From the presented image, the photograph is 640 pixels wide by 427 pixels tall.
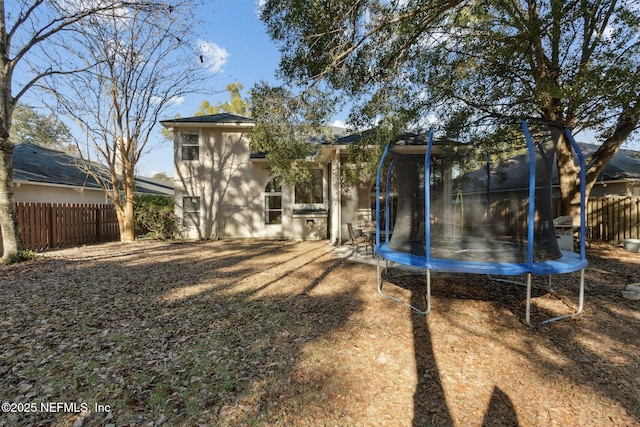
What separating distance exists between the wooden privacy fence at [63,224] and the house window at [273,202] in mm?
6681

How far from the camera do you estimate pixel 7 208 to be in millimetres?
7367

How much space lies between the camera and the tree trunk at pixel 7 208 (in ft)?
23.8

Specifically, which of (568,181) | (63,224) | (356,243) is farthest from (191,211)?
(568,181)

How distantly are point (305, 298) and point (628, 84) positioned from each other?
684cm

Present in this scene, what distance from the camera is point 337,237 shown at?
34.9ft

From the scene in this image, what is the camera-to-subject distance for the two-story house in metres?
12.7

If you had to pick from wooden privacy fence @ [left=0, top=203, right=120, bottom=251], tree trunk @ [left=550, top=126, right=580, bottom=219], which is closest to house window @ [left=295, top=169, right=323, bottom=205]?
tree trunk @ [left=550, top=126, right=580, bottom=219]

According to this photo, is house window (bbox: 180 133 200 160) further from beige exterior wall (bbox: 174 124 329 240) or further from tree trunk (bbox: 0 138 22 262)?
tree trunk (bbox: 0 138 22 262)

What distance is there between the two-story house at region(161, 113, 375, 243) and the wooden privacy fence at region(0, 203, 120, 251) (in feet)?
9.86

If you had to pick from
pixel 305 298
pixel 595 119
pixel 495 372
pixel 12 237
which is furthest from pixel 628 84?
pixel 12 237

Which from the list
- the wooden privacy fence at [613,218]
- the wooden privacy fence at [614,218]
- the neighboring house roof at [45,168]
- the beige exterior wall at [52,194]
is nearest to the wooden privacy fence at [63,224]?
the beige exterior wall at [52,194]

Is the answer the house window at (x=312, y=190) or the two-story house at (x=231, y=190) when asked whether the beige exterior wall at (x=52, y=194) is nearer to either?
the two-story house at (x=231, y=190)

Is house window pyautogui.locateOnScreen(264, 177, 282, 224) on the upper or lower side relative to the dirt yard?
upper

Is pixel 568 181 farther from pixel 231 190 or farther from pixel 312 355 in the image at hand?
pixel 231 190
